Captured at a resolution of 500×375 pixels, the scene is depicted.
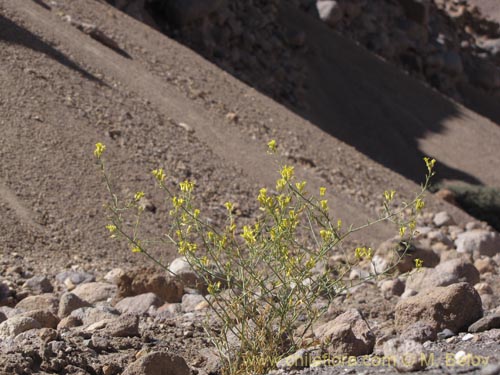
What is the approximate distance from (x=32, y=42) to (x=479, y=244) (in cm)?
646

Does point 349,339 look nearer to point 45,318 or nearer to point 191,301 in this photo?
point 45,318

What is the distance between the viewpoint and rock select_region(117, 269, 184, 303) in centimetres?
812

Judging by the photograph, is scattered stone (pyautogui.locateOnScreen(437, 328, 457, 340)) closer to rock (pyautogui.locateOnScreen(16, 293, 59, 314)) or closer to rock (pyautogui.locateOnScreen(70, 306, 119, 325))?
rock (pyautogui.locateOnScreen(70, 306, 119, 325))

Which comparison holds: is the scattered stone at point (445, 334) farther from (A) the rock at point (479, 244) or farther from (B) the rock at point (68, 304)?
(A) the rock at point (479, 244)

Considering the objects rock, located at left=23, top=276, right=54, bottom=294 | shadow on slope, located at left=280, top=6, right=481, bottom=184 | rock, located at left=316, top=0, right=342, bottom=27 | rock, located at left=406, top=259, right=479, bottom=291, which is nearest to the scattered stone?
rock, located at left=406, top=259, right=479, bottom=291

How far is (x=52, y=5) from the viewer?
16.3 meters

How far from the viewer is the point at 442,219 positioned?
14625mm

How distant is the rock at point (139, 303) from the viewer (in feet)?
24.7

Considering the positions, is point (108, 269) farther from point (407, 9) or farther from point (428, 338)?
point (407, 9)

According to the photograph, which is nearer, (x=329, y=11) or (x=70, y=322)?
(x=70, y=322)

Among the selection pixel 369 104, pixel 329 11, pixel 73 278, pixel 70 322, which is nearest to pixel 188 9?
pixel 369 104

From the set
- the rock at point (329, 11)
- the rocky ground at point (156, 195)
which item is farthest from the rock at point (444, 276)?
the rock at point (329, 11)

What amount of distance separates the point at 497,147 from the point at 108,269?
655 inches

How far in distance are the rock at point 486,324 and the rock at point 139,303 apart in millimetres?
2986
